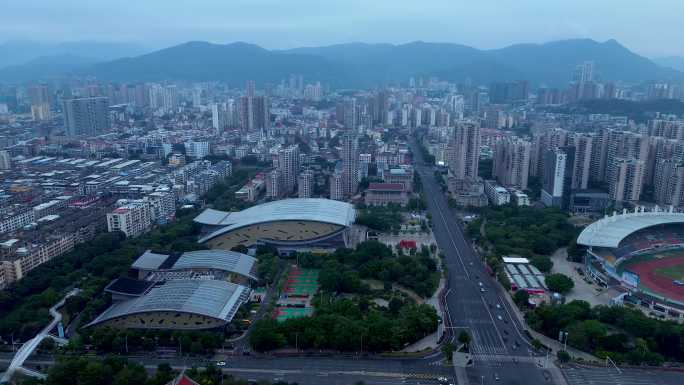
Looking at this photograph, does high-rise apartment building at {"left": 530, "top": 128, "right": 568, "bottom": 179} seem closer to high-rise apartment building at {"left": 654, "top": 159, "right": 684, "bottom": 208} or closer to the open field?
high-rise apartment building at {"left": 654, "top": 159, "right": 684, "bottom": 208}

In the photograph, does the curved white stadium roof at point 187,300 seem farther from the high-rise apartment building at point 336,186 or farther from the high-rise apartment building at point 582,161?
the high-rise apartment building at point 582,161

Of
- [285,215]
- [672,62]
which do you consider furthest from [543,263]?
[672,62]

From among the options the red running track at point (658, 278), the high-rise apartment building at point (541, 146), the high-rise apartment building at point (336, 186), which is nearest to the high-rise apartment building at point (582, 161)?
the high-rise apartment building at point (541, 146)

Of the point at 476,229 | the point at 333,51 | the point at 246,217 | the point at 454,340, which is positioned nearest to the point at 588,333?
the point at 454,340

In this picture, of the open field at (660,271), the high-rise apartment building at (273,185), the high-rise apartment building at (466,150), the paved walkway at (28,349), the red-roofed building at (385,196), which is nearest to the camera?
the paved walkway at (28,349)

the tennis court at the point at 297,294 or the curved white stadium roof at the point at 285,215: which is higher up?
the curved white stadium roof at the point at 285,215

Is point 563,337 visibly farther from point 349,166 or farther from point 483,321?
point 349,166
